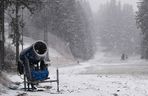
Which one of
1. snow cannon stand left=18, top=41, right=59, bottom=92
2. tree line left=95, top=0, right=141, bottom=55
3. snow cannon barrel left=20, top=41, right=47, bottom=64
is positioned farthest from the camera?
tree line left=95, top=0, right=141, bottom=55

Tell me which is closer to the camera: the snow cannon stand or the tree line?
the snow cannon stand

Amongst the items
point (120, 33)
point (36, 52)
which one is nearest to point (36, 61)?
point (36, 52)

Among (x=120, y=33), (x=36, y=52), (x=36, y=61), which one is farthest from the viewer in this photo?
(x=120, y=33)

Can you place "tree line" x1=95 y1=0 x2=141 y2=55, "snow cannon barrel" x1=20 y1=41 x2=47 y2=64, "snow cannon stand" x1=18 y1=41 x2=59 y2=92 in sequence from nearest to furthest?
"snow cannon barrel" x1=20 y1=41 x2=47 y2=64 < "snow cannon stand" x1=18 y1=41 x2=59 y2=92 < "tree line" x1=95 y1=0 x2=141 y2=55

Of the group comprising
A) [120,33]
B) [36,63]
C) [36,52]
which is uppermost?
[120,33]

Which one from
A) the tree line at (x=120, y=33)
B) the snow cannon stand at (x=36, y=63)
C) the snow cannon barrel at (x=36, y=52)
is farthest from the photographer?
the tree line at (x=120, y=33)

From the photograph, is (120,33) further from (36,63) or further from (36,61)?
(36,61)

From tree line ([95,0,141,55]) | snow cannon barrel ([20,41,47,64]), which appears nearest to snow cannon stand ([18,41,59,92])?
snow cannon barrel ([20,41,47,64])

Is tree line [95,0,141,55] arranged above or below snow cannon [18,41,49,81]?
above

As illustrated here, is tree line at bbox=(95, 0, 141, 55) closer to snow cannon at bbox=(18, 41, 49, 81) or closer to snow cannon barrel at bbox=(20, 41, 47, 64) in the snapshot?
snow cannon at bbox=(18, 41, 49, 81)

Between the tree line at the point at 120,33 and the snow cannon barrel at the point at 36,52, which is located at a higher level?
the tree line at the point at 120,33

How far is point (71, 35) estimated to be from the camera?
76312 millimetres

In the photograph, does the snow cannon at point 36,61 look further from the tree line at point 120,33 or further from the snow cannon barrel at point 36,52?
the tree line at point 120,33

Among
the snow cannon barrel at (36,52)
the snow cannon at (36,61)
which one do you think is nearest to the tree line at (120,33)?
the snow cannon at (36,61)
